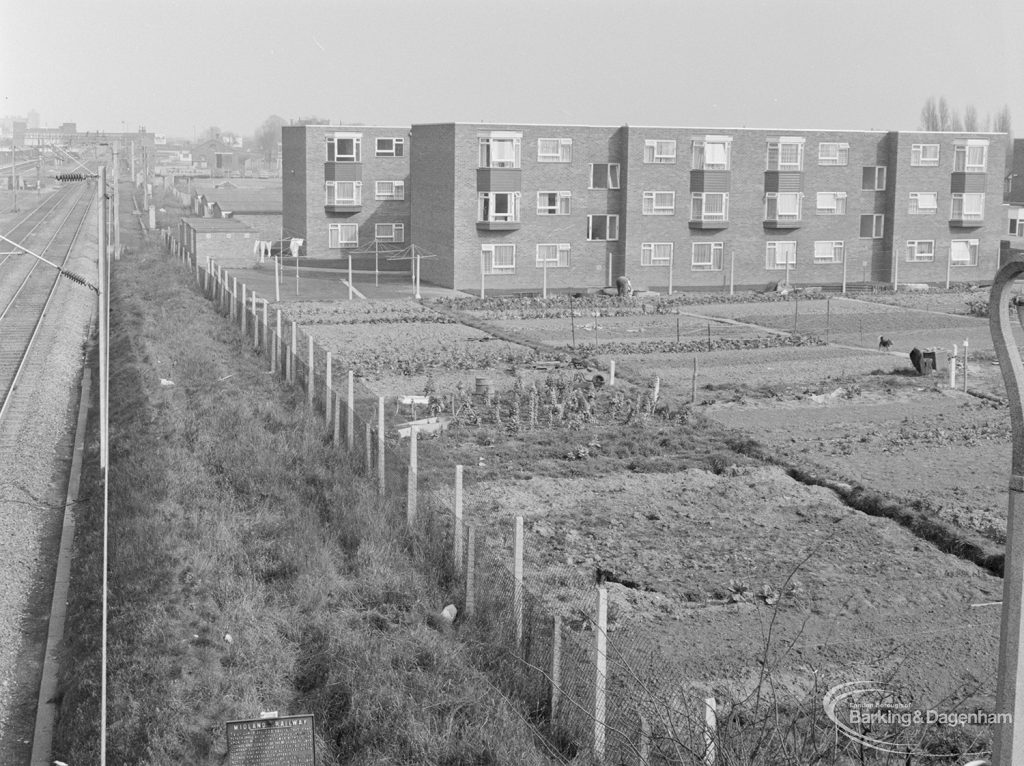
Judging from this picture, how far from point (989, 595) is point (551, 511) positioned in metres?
6.28

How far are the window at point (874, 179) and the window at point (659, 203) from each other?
9386 millimetres

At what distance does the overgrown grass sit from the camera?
11055 mm

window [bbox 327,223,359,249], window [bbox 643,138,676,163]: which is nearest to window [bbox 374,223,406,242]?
window [bbox 327,223,359,249]

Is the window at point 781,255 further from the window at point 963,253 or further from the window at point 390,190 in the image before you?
the window at point 390,190

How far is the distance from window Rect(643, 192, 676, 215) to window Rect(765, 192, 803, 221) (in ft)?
14.7

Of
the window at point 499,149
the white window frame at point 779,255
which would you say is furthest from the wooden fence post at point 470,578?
the white window frame at point 779,255

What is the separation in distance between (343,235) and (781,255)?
70.7ft

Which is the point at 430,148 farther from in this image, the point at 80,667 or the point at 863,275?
the point at 80,667

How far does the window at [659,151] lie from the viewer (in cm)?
5484

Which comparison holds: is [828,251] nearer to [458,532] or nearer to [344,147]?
[344,147]

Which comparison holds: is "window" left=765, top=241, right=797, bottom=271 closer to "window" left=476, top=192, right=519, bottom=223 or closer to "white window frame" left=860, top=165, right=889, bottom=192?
"white window frame" left=860, top=165, right=889, bottom=192

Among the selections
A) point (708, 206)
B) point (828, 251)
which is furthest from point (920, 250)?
point (708, 206)

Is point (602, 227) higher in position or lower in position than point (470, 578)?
higher

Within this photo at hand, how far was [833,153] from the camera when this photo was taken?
2271 inches
